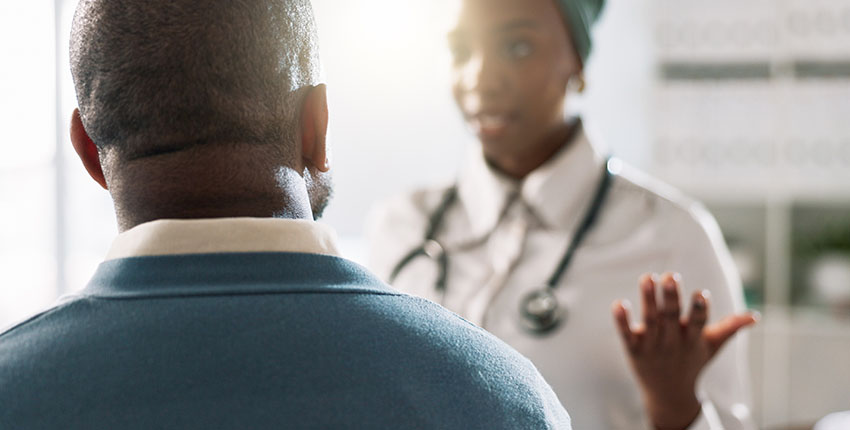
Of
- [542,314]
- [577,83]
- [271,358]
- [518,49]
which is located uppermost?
[271,358]

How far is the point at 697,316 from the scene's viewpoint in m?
1.08

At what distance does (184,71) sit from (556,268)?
909 mm

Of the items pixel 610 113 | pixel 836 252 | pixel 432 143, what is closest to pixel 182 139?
pixel 432 143

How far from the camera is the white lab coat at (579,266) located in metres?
1.32

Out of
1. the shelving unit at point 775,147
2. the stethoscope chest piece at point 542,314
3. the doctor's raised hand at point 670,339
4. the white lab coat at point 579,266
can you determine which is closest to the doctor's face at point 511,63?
the white lab coat at point 579,266

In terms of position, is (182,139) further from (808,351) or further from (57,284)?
(808,351)

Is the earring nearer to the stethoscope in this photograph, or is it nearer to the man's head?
the stethoscope

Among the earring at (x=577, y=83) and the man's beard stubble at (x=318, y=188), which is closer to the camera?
the man's beard stubble at (x=318, y=188)

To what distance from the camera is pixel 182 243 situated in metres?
0.56

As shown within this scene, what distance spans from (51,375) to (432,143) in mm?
2141

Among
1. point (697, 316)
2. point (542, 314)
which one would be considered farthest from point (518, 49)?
point (697, 316)

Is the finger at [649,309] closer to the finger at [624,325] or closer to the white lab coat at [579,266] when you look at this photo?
the finger at [624,325]

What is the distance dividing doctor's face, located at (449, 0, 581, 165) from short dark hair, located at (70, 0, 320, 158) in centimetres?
78

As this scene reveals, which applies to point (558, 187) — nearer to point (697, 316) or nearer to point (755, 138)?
point (697, 316)
